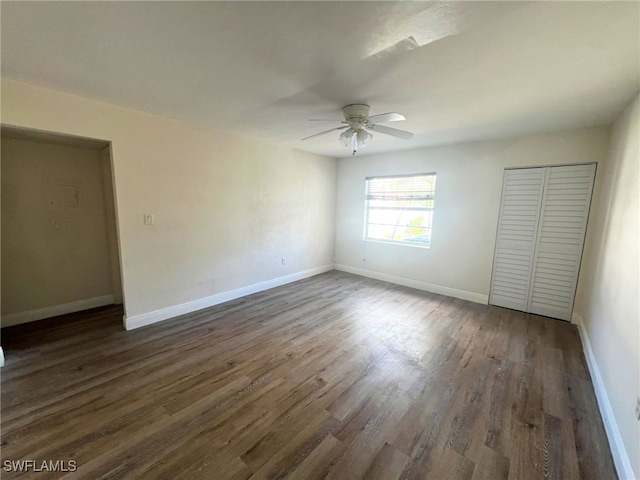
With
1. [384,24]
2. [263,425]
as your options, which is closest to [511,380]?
Answer: [263,425]

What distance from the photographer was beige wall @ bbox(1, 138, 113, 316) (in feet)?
9.76

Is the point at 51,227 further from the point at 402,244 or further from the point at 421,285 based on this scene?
the point at 421,285

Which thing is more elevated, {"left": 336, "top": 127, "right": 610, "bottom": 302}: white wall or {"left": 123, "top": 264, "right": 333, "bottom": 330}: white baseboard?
{"left": 336, "top": 127, "right": 610, "bottom": 302}: white wall

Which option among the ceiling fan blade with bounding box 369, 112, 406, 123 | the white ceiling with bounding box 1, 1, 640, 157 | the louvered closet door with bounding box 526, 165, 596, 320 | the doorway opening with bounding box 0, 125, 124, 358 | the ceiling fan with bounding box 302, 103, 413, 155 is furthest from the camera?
the louvered closet door with bounding box 526, 165, 596, 320

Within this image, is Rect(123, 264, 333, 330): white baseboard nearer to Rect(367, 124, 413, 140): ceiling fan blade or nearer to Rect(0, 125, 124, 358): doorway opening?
Rect(0, 125, 124, 358): doorway opening

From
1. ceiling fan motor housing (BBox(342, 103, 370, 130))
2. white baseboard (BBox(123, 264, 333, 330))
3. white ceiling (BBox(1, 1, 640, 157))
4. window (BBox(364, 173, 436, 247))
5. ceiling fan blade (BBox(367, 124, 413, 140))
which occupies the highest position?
white ceiling (BBox(1, 1, 640, 157))

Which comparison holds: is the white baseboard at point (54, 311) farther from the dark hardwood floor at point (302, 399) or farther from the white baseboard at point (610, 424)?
the white baseboard at point (610, 424)

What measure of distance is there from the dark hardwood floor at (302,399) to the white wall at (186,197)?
695 millimetres

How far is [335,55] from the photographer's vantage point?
1675 millimetres

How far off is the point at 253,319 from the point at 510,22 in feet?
11.4

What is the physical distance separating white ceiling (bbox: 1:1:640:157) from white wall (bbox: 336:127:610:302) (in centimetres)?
58

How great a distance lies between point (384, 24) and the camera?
138cm

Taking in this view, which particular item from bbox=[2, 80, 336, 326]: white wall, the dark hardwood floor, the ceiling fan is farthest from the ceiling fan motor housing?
the dark hardwood floor

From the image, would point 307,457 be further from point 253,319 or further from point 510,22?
point 510,22
